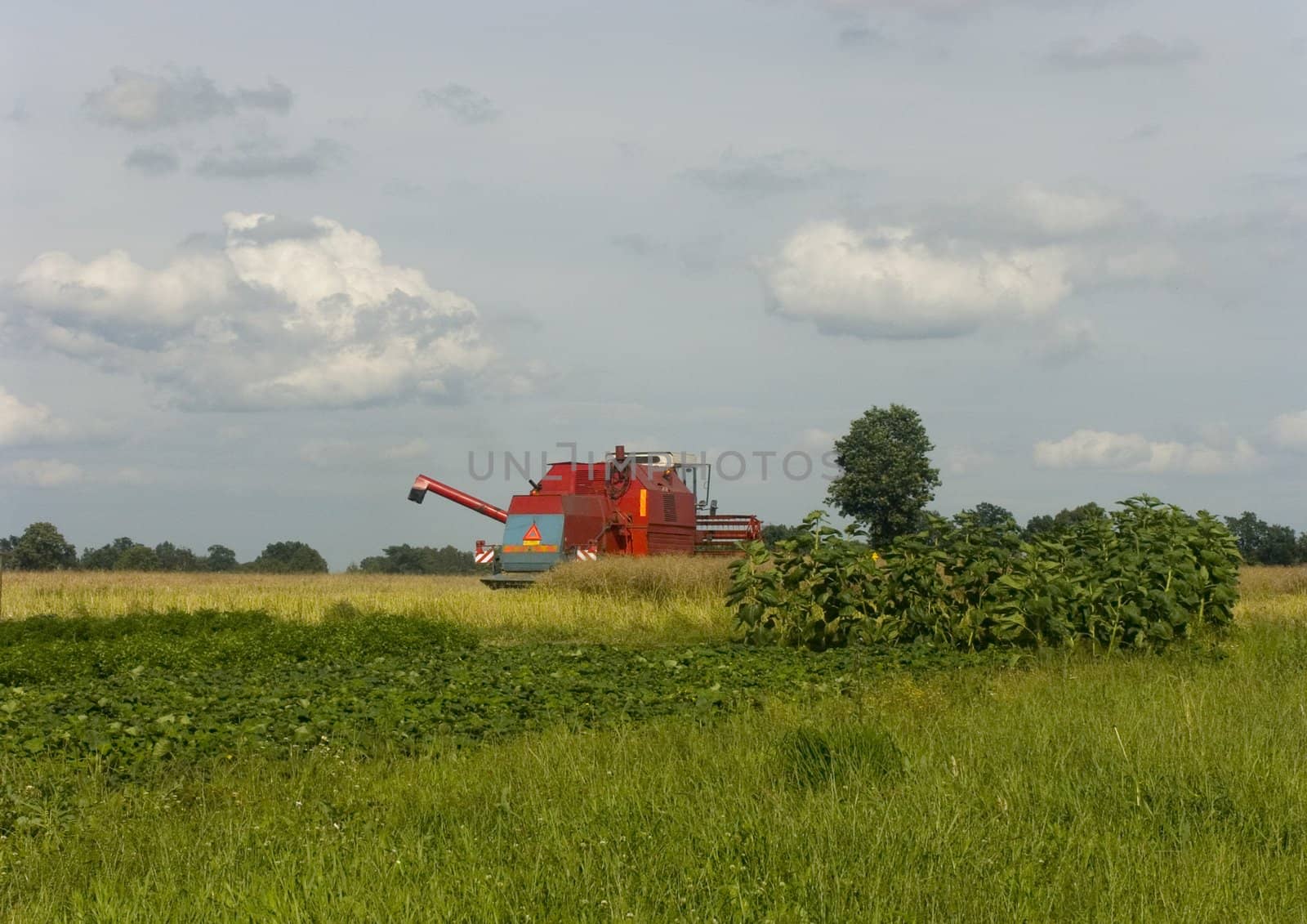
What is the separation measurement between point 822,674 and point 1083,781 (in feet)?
16.6

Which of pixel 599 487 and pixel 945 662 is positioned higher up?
pixel 599 487

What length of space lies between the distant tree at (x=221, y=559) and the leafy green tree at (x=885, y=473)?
42.8 metres

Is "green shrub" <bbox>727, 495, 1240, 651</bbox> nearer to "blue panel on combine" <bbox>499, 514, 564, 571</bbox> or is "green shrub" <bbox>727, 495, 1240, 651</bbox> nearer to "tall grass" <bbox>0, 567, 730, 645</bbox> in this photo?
"tall grass" <bbox>0, 567, 730, 645</bbox>

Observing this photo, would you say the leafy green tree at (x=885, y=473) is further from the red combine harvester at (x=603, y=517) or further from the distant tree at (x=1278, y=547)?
the red combine harvester at (x=603, y=517)

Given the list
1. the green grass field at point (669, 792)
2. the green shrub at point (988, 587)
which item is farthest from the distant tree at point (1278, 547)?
the green grass field at point (669, 792)

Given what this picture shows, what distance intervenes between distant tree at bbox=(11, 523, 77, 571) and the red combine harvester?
45.8 metres

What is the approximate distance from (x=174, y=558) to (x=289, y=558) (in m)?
7.16

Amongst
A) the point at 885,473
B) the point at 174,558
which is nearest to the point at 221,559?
the point at 174,558

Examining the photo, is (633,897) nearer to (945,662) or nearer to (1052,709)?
(1052,709)

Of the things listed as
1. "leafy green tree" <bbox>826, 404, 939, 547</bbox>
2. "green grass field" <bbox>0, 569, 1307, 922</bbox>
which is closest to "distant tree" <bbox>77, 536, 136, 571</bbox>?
"leafy green tree" <bbox>826, 404, 939, 547</bbox>

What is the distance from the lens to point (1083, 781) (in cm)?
630

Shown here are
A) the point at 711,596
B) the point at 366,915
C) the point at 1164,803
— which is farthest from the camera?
the point at 711,596

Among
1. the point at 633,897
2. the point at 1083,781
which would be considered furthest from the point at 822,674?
the point at 633,897

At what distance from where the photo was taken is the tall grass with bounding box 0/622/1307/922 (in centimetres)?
469
